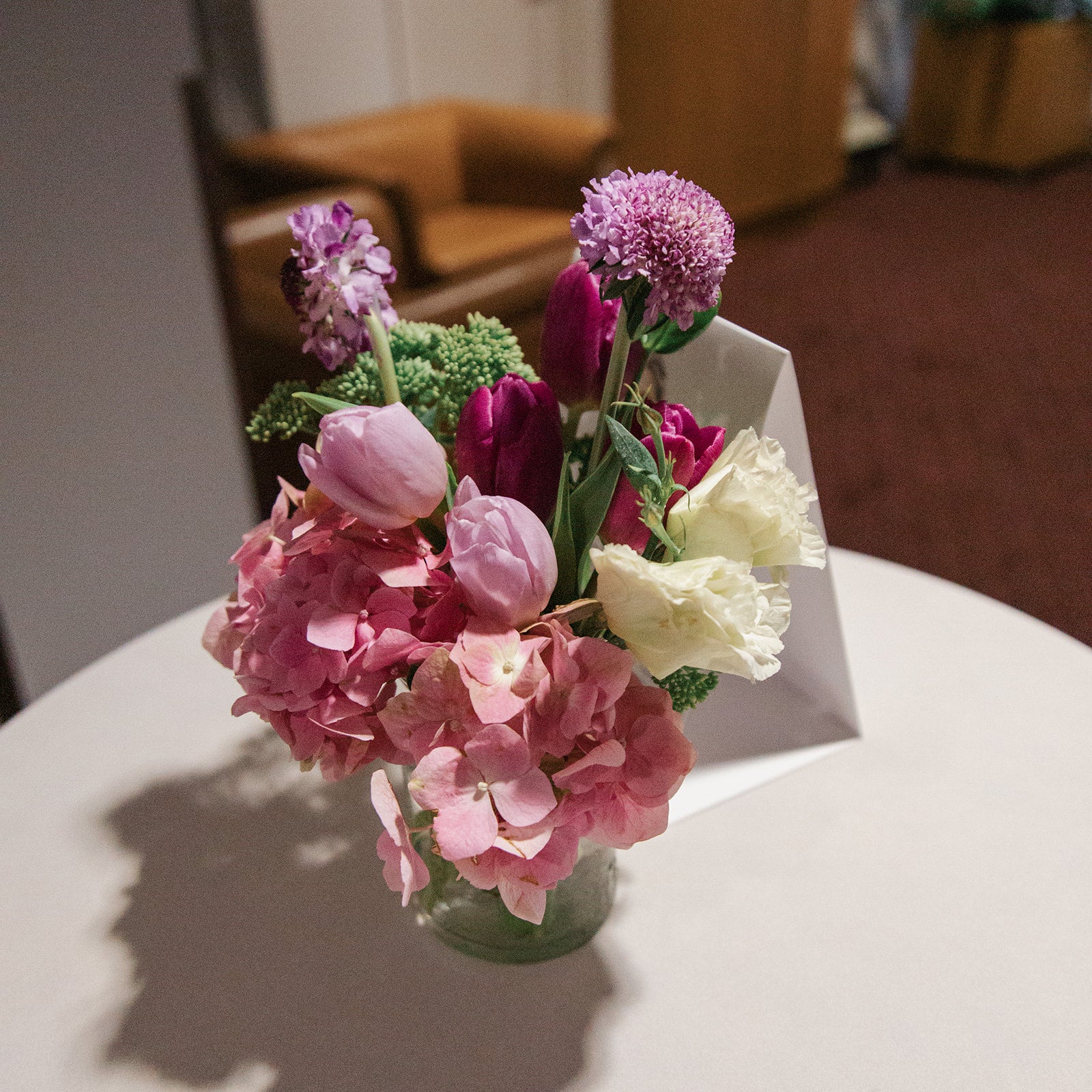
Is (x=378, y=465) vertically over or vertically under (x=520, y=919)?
over

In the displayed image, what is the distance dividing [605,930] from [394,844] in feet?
0.63

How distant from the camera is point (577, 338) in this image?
0.50 meters

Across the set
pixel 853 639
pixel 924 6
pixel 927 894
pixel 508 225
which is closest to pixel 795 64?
pixel 924 6

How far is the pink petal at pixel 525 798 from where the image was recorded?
0.42 meters

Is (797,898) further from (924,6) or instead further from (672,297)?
(924,6)

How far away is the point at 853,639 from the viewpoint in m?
0.79

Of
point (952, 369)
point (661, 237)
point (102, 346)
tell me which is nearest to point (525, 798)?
point (661, 237)

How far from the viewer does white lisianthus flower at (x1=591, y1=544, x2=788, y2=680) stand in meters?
0.41

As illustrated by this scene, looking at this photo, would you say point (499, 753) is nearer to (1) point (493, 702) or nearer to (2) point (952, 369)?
(1) point (493, 702)

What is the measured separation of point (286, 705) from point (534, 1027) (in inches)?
8.1

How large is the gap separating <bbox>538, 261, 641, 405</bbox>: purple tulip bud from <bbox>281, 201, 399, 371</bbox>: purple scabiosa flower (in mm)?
78

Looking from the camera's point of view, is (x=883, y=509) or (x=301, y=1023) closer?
(x=301, y=1023)

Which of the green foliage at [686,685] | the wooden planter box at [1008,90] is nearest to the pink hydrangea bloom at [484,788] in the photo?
the green foliage at [686,685]

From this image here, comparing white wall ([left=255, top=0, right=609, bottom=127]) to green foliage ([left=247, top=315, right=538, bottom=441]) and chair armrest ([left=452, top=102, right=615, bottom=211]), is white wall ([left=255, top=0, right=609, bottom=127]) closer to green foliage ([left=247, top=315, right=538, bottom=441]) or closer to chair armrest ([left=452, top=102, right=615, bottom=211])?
chair armrest ([left=452, top=102, right=615, bottom=211])
